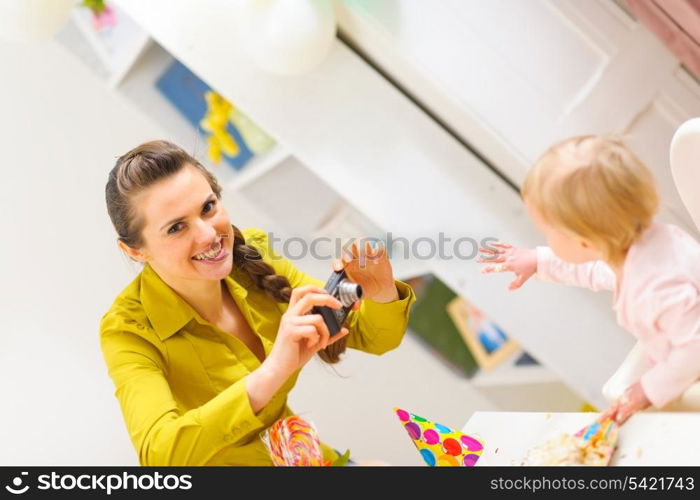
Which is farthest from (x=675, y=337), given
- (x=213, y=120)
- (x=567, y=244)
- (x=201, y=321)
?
(x=213, y=120)

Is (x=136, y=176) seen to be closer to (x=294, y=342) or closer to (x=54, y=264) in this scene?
(x=294, y=342)

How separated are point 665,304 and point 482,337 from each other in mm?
1805

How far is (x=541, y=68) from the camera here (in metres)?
1.88

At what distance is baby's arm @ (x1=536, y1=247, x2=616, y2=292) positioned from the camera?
1.10m

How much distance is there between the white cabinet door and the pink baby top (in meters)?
0.96

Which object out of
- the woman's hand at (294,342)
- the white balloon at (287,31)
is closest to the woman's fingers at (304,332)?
the woman's hand at (294,342)

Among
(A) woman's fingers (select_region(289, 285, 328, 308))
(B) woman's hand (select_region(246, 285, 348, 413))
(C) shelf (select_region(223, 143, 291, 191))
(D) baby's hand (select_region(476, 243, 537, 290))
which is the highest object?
(C) shelf (select_region(223, 143, 291, 191))

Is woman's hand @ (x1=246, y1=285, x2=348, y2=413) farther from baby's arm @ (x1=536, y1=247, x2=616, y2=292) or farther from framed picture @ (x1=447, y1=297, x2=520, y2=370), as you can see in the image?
framed picture @ (x1=447, y1=297, x2=520, y2=370)

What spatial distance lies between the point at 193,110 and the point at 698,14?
1.46 metres

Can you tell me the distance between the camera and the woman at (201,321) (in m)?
1.06

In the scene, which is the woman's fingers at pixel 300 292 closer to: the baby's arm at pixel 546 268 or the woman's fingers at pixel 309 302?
the woman's fingers at pixel 309 302

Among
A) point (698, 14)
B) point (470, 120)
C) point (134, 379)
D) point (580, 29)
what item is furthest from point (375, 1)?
point (134, 379)

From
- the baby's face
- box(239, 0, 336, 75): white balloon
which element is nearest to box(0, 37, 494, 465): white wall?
box(239, 0, 336, 75): white balloon

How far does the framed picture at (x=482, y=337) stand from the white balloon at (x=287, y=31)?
110 centimetres
